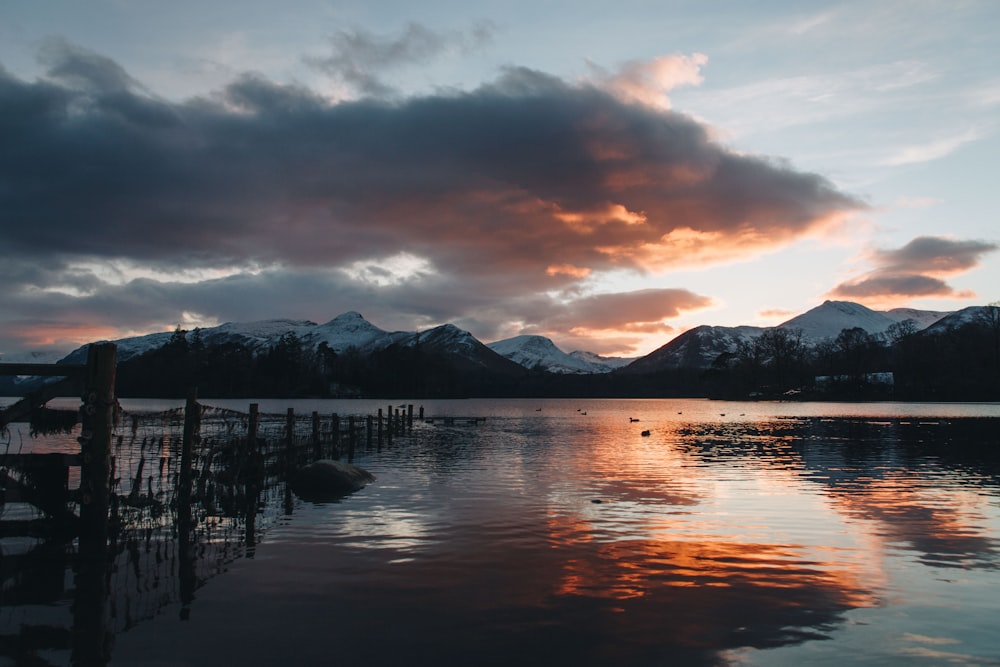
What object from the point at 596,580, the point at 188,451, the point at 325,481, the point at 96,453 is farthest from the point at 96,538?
the point at 325,481


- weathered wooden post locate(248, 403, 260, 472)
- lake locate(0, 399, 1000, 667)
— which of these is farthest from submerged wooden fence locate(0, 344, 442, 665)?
weathered wooden post locate(248, 403, 260, 472)

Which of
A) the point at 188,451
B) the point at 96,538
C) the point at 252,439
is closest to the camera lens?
the point at 96,538

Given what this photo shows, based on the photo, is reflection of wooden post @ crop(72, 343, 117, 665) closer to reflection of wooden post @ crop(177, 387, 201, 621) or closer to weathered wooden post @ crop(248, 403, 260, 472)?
reflection of wooden post @ crop(177, 387, 201, 621)

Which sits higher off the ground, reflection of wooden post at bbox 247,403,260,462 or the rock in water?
Answer: reflection of wooden post at bbox 247,403,260,462

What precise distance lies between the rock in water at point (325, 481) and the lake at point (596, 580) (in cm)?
83

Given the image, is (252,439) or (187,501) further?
(252,439)

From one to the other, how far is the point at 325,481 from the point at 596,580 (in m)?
15.8

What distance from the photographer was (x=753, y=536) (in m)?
18.4

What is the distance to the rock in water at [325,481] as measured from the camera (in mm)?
26281

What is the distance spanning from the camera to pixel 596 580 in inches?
543

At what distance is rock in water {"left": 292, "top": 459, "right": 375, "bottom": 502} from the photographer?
26281 millimetres

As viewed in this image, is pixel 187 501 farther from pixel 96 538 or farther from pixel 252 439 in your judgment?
pixel 96 538

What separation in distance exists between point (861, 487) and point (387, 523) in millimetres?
19748

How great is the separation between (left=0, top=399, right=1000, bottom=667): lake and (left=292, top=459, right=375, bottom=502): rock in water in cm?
83
